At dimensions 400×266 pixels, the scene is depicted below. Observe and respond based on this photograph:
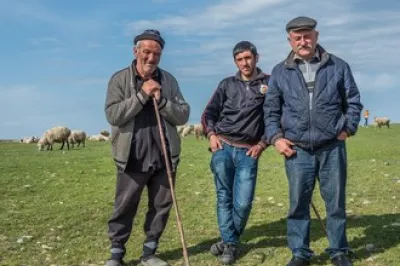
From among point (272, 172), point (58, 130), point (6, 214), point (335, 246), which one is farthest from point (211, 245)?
point (58, 130)

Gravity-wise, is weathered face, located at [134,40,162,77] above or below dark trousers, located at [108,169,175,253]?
above

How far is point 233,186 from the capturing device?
8102mm

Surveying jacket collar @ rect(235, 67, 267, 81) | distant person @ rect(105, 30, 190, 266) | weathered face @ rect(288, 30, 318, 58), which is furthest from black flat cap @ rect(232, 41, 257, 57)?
distant person @ rect(105, 30, 190, 266)

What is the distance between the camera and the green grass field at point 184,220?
8.31 meters

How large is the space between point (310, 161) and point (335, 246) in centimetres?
123

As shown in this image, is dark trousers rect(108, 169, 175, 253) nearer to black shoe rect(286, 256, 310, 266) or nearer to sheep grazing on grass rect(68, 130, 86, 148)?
black shoe rect(286, 256, 310, 266)

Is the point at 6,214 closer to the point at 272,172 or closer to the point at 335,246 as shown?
the point at 335,246

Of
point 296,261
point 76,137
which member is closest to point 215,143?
point 296,261

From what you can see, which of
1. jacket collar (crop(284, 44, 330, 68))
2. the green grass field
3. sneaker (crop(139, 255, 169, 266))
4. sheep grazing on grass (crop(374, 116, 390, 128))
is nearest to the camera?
jacket collar (crop(284, 44, 330, 68))

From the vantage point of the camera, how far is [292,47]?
7027 millimetres

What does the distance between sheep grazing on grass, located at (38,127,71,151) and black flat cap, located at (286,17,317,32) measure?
40691 millimetres

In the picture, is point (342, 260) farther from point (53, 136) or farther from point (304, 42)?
point (53, 136)

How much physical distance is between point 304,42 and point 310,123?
1003 mm

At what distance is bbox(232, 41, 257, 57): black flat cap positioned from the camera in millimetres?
7707
